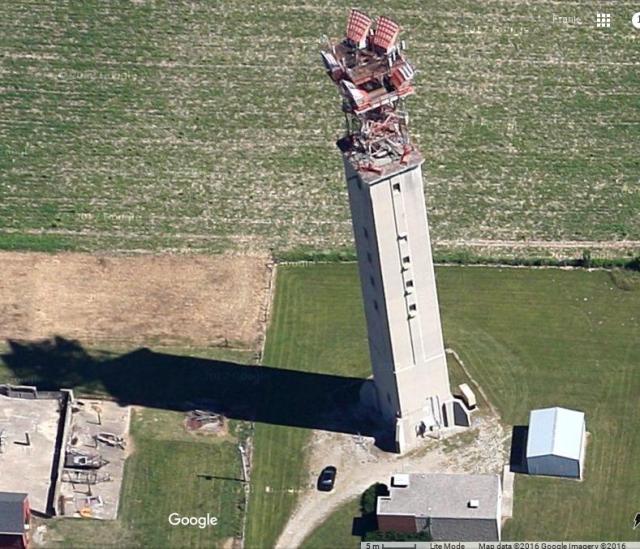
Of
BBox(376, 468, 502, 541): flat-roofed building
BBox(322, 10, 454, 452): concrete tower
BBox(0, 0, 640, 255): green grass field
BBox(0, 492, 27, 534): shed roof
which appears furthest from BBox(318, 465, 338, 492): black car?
BBox(0, 0, 640, 255): green grass field

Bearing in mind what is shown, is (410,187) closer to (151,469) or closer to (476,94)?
(151,469)

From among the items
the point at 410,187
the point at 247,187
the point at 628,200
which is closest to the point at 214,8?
the point at 247,187

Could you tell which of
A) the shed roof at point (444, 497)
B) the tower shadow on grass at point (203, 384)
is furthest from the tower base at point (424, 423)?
the shed roof at point (444, 497)

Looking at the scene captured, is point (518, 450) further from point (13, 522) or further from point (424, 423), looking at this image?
point (13, 522)

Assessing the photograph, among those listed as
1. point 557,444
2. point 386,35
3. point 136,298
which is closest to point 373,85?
point 386,35

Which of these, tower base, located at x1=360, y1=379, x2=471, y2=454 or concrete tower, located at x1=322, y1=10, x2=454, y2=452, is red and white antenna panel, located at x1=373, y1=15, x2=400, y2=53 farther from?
tower base, located at x1=360, y1=379, x2=471, y2=454

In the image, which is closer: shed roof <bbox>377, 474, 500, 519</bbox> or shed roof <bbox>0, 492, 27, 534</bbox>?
shed roof <bbox>377, 474, 500, 519</bbox>
